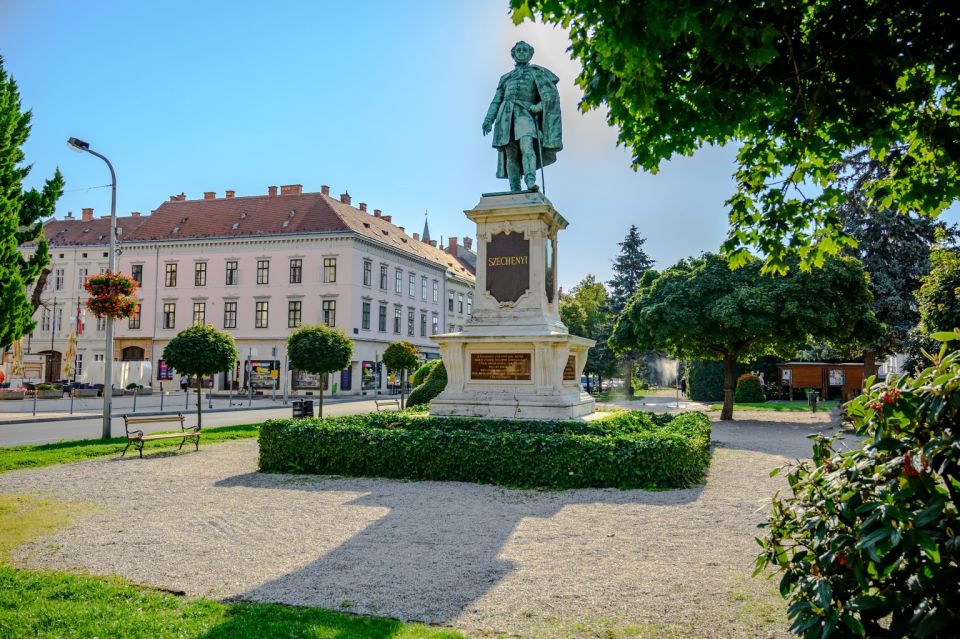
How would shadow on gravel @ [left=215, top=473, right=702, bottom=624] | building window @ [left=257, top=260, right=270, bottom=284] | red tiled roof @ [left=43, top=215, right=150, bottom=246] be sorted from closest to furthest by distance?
shadow on gravel @ [left=215, top=473, right=702, bottom=624], building window @ [left=257, top=260, right=270, bottom=284], red tiled roof @ [left=43, top=215, right=150, bottom=246]

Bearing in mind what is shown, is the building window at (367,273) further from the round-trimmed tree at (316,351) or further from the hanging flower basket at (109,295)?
the hanging flower basket at (109,295)

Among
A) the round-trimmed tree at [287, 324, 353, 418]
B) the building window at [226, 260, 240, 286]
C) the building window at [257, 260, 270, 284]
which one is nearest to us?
the round-trimmed tree at [287, 324, 353, 418]

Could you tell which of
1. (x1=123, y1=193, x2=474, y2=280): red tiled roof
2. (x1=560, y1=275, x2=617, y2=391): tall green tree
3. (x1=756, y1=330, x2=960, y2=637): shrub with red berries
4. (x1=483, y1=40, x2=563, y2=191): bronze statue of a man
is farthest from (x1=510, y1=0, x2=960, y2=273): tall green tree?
(x1=123, y1=193, x2=474, y2=280): red tiled roof

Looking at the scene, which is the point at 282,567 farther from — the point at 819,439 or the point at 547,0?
the point at 547,0

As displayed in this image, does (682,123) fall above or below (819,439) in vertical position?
above

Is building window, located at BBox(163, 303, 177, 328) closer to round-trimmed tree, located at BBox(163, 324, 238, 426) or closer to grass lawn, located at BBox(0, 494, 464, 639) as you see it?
round-trimmed tree, located at BBox(163, 324, 238, 426)

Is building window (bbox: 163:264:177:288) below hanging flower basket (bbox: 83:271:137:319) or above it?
above

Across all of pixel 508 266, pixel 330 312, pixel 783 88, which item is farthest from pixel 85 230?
pixel 783 88

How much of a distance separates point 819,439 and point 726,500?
6.24 meters

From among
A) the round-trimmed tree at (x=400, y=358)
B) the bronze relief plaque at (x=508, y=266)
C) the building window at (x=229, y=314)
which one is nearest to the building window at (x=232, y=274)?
the building window at (x=229, y=314)

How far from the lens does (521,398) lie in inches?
492

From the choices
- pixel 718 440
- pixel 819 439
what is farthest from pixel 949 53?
pixel 718 440

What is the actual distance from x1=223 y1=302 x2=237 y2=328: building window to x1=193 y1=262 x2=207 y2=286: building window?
2581 mm

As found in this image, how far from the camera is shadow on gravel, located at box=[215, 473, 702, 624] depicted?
503 centimetres
